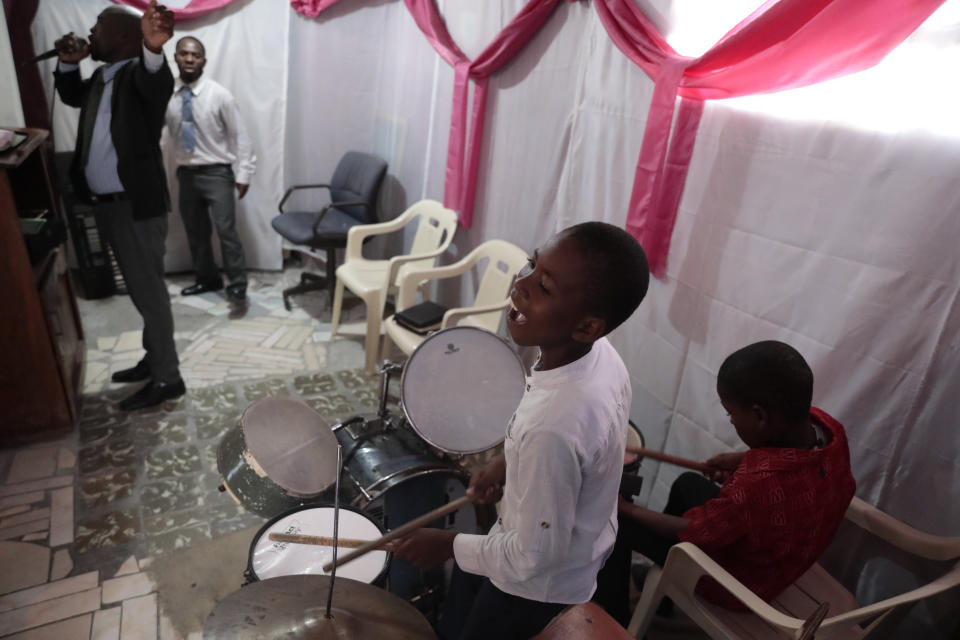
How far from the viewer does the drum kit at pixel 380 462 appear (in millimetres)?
1585

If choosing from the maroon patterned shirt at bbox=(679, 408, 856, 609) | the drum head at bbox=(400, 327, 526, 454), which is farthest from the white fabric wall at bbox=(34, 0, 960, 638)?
the drum head at bbox=(400, 327, 526, 454)

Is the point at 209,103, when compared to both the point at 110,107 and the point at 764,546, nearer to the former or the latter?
the point at 110,107

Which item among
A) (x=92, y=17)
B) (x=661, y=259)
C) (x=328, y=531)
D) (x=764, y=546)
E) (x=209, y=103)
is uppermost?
(x=92, y=17)

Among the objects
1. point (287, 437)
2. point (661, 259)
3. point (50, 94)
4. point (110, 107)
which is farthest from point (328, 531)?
point (50, 94)

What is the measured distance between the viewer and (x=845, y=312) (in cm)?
178

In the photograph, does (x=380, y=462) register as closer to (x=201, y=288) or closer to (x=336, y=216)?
(x=336, y=216)

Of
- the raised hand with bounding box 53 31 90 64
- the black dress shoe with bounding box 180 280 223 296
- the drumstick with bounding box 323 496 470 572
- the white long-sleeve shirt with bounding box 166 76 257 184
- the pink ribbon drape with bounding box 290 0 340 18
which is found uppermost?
the pink ribbon drape with bounding box 290 0 340 18

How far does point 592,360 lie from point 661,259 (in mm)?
1451

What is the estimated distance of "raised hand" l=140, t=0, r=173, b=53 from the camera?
238cm

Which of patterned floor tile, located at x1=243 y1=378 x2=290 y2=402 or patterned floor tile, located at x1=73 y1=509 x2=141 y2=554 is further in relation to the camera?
patterned floor tile, located at x1=243 y1=378 x2=290 y2=402

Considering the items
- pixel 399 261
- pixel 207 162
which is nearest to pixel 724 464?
pixel 399 261

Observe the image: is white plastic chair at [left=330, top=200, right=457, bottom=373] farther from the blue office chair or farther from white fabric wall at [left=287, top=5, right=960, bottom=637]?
white fabric wall at [left=287, top=5, right=960, bottom=637]

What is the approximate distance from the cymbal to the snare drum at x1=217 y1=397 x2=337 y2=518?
537 millimetres

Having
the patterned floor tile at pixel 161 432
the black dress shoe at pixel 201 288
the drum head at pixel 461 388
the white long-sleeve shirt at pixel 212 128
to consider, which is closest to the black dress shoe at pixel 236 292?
the black dress shoe at pixel 201 288
